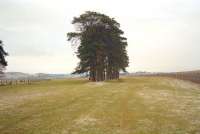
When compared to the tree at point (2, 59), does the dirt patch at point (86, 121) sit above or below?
below

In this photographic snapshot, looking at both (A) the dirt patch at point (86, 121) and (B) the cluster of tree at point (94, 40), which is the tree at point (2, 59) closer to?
(B) the cluster of tree at point (94, 40)

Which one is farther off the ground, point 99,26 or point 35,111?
point 99,26

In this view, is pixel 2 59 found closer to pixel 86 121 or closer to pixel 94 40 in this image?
pixel 94 40

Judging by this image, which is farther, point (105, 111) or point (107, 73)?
point (107, 73)

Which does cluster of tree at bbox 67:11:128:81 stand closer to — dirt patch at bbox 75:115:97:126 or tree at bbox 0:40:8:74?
tree at bbox 0:40:8:74

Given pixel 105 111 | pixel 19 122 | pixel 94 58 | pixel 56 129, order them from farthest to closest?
1. pixel 94 58
2. pixel 105 111
3. pixel 19 122
4. pixel 56 129

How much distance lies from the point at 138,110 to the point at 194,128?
21.9 ft

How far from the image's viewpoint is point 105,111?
2127 cm

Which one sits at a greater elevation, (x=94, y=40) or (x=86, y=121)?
(x=94, y=40)

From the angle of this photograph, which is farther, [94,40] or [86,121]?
[94,40]

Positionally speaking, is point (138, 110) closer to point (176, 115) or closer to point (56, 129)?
point (176, 115)

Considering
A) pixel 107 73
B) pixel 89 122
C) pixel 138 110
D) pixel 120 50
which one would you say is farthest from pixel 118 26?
pixel 89 122

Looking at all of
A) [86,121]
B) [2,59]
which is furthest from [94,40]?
[86,121]

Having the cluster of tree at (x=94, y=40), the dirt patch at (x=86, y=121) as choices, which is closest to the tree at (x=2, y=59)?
the cluster of tree at (x=94, y=40)
